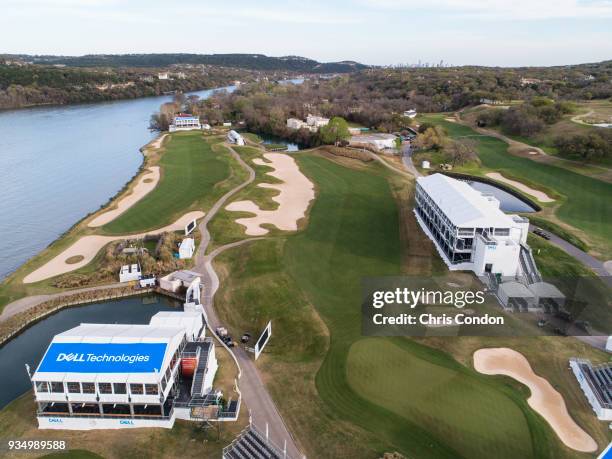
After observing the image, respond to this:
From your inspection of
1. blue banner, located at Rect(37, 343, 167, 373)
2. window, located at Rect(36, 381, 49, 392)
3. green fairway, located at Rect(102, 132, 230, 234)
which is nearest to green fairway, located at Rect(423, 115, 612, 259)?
blue banner, located at Rect(37, 343, 167, 373)

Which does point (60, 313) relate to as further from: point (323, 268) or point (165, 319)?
point (323, 268)

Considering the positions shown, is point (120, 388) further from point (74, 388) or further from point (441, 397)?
point (441, 397)

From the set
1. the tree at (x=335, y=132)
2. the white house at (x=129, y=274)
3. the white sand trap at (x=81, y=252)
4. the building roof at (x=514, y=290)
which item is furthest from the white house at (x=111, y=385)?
the tree at (x=335, y=132)

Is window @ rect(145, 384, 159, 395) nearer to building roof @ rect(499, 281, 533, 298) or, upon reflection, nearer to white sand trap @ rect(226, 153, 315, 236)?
building roof @ rect(499, 281, 533, 298)

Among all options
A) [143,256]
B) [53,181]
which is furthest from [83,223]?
[53,181]

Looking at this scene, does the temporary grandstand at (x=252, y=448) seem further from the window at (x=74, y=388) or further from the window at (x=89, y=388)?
the window at (x=74, y=388)
